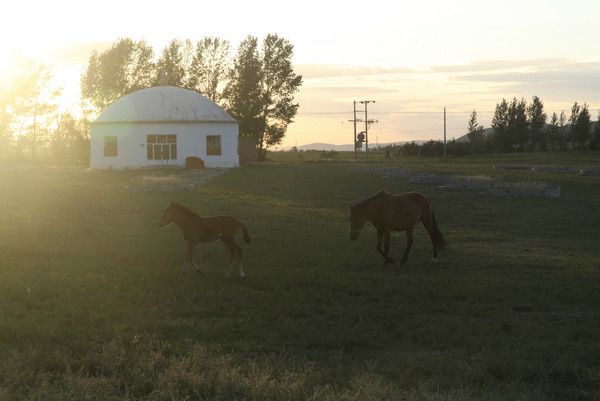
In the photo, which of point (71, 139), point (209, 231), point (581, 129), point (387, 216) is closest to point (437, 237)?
point (387, 216)

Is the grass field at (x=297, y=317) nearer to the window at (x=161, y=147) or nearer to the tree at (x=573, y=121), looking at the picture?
the window at (x=161, y=147)

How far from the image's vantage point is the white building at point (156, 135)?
68.6 meters

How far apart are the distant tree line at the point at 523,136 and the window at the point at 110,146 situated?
5066 centimetres

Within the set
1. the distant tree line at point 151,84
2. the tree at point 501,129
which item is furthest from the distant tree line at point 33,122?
the tree at point 501,129

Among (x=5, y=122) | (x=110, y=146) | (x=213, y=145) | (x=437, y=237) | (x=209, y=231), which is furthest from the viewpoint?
(x=5, y=122)

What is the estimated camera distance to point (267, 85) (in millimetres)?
96188

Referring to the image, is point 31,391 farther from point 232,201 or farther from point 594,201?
point 594,201

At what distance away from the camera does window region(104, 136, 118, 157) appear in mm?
69062

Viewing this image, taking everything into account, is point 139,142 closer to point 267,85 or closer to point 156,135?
point 156,135

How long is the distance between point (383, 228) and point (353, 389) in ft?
27.4

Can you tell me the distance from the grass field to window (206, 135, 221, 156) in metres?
49.3

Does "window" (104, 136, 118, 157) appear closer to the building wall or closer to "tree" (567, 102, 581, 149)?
the building wall

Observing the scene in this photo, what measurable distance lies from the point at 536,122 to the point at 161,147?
261 ft

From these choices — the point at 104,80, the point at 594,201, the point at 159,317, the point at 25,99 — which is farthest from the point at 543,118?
the point at 159,317
